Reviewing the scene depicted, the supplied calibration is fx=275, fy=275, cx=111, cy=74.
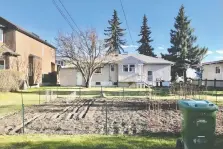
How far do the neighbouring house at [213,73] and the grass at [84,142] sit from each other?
24490 mm

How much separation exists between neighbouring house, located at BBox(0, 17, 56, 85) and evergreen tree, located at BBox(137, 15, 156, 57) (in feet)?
69.9

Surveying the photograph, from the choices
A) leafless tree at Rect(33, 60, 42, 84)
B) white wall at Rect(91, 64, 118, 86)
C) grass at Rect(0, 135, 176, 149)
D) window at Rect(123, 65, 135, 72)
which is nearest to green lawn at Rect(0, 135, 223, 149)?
grass at Rect(0, 135, 176, 149)

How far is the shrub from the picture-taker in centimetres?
2272

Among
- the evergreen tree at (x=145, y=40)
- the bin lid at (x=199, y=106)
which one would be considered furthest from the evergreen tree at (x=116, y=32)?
the bin lid at (x=199, y=106)

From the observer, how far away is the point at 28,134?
7758 millimetres

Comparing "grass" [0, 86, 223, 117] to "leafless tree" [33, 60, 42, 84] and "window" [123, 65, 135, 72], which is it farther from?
"window" [123, 65, 135, 72]

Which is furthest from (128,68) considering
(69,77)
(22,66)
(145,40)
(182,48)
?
(145,40)

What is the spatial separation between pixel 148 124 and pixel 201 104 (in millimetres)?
4069

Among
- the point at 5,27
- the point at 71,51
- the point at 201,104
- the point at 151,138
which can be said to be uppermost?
the point at 5,27

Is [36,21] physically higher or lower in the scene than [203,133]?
higher

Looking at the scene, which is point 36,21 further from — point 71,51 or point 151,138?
point 151,138

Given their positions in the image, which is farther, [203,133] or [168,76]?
[168,76]

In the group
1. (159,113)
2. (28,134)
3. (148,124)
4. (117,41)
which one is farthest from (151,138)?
(117,41)

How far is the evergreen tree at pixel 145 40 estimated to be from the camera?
57.0 meters
